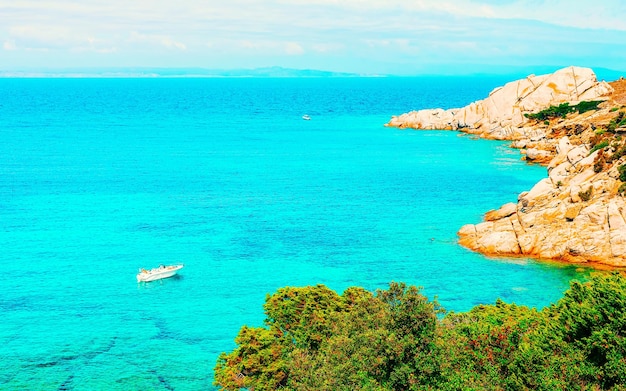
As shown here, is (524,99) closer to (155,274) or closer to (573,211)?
(573,211)

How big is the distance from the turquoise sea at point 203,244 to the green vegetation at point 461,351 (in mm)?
15520

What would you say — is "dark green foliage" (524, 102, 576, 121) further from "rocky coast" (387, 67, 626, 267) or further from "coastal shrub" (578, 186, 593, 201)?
"coastal shrub" (578, 186, 593, 201)

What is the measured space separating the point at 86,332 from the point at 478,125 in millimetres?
112448

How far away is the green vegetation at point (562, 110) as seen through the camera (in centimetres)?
12381

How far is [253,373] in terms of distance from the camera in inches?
1331

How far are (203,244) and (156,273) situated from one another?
9979 millimetres

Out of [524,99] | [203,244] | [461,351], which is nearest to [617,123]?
[524,99]

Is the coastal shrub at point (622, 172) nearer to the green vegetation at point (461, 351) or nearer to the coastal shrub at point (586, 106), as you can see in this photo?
the green vegetation at point (461, 351)

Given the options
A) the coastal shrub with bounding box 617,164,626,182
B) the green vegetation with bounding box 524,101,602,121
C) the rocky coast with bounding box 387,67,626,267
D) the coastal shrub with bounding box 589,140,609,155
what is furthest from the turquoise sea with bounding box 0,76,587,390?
the green vegetation with bounding box 524,101,602,121

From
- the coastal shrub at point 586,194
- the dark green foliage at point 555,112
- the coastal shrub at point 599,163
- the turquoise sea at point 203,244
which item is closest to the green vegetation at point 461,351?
the turquoise sea at point 203,244

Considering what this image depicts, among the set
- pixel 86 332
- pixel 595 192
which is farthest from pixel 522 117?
pixel 86 332

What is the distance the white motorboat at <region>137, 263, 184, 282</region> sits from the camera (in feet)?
184

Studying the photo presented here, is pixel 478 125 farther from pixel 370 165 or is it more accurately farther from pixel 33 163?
pixel 33 163

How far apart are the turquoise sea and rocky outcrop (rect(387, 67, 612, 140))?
13.4m
